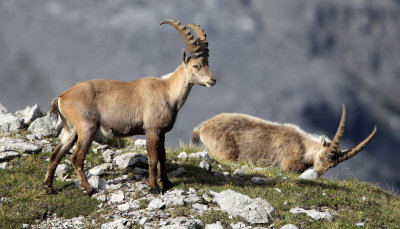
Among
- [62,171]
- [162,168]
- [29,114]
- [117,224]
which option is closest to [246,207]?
[162,168]

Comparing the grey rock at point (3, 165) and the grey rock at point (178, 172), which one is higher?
the grey rock at point (3, 165)

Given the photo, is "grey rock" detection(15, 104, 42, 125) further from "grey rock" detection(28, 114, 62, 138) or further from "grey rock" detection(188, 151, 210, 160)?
"grey rock" detection(188, 151, 210, 160)

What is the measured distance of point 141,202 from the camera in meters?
8.26

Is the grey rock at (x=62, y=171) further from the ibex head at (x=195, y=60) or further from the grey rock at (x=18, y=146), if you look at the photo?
the ibex head at (x=195, y=60)

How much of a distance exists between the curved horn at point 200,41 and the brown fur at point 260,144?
5.12 m

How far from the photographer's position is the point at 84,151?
8602 mm

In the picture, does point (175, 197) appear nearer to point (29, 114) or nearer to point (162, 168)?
point (162, 168)

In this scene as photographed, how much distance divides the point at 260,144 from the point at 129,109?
256 inches

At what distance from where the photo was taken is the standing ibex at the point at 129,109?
8633 millimetres

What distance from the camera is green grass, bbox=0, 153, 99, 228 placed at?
796 cm

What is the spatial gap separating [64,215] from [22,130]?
5.35 meters

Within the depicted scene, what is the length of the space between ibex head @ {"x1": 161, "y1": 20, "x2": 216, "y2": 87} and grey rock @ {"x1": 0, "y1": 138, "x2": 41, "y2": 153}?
484cm

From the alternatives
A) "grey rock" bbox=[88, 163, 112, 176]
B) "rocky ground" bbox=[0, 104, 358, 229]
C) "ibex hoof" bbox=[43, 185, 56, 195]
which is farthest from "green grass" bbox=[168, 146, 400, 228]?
"ibex hoof" bbox=[43, 185, 56, 195]

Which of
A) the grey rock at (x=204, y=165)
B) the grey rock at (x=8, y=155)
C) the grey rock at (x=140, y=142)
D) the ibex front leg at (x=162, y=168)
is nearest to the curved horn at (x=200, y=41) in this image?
the ibex front leg at (x=162, y=168)
